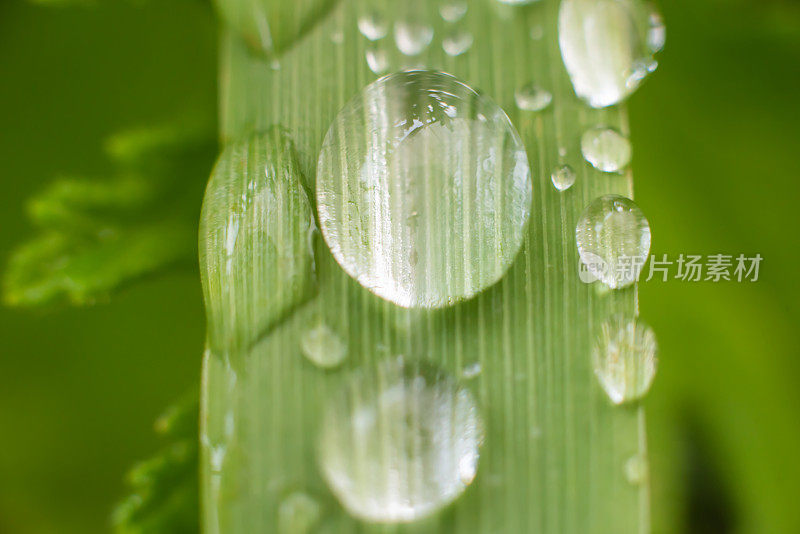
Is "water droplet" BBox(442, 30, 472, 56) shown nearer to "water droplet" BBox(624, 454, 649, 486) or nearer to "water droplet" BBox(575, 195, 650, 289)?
"water droplet" BBox(575, 195, 650, 289)

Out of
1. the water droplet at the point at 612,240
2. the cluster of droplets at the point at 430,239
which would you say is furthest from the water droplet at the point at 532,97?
the water droplet at the point at 612,240

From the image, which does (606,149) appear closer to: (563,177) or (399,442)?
(563,177)

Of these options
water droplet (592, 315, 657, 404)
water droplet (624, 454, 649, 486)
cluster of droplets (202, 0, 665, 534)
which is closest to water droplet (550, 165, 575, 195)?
cluster of droplets (202, 0, 665, 534)

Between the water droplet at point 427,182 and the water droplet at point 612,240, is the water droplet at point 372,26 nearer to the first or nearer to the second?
the water droplet at point 427,182

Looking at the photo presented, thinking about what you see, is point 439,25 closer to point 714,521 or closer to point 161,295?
point 161,295

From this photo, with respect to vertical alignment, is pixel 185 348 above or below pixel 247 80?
below

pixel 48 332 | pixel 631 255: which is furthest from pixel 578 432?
pixel 48 332
